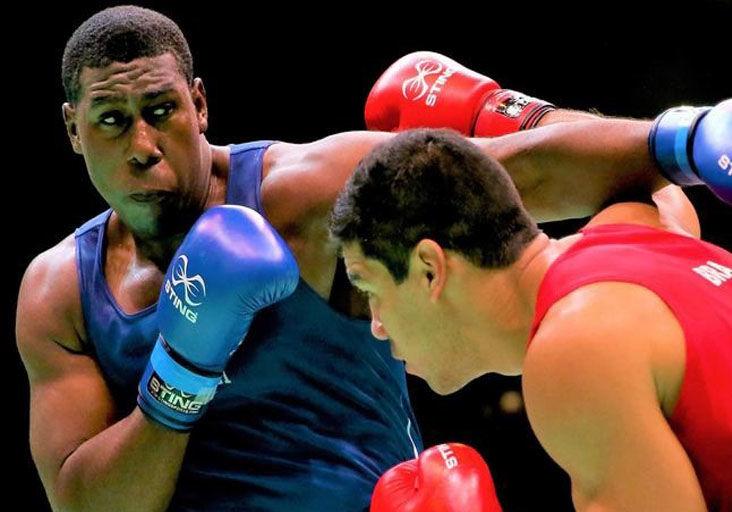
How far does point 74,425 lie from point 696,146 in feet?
4.25

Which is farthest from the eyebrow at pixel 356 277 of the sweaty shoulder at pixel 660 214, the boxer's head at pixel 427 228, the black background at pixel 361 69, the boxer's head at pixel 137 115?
the black background at pixel 361 69

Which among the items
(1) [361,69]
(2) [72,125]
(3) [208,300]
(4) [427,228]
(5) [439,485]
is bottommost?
(1) [361,69]

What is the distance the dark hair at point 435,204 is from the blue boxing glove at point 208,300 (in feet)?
1.19

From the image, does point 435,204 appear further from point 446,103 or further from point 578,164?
point 446,103

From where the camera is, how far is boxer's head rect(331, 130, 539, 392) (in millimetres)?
1783

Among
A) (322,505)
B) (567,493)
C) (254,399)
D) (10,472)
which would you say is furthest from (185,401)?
(567,493)

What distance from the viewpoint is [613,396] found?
A: 148 centimetres

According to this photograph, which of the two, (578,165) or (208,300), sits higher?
(578,165)

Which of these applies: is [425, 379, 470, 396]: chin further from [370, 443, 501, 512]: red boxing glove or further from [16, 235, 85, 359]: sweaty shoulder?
[16, 235, 85, 359]: sweaty shoulder

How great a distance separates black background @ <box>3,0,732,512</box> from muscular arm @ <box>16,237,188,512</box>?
169 cm

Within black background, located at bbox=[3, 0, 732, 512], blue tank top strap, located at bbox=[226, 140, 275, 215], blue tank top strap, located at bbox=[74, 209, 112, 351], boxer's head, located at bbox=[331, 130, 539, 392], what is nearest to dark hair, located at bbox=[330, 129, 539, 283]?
boxer's head, located at bbox=[331, 130, 539, 392]

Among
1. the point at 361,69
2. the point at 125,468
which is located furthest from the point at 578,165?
the point at 361,69

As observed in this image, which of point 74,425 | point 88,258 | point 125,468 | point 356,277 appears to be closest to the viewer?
point 356,277

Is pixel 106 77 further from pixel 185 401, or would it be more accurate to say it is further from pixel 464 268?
pixel 464 268
